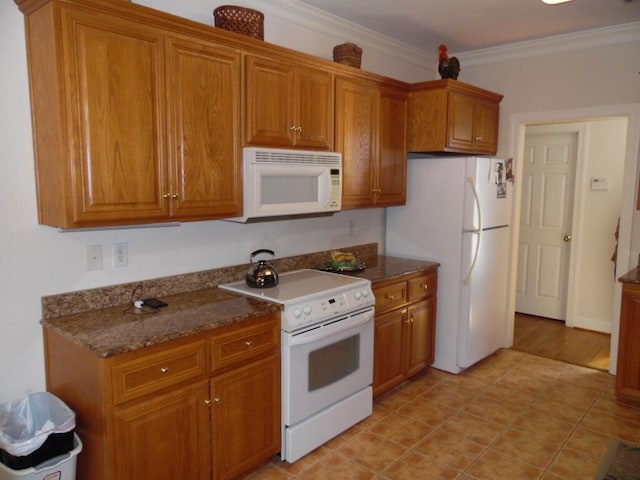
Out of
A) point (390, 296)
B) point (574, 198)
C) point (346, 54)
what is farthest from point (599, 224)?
point (346, 54)

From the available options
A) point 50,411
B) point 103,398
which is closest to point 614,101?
point 103,398

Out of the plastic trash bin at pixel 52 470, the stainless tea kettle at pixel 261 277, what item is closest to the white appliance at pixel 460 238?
the stainless tea kettle at pixel 261 277

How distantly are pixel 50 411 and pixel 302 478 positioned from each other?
124cm

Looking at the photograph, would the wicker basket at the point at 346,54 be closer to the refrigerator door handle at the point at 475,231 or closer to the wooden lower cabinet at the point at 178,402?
the refrigerator door handle at the point at 475,231

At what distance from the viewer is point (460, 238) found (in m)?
3.62

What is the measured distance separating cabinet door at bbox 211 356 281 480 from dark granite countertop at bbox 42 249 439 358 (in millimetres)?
275

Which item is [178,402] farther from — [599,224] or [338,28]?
[599,224]

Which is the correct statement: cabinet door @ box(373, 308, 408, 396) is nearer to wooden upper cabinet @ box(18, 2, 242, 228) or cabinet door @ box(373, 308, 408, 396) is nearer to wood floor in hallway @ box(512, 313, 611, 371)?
wooden upper cabinet @ box(18, 2, 242, 228)

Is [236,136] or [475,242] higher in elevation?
[236,136]

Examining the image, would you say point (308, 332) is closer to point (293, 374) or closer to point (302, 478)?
point (293, 374)

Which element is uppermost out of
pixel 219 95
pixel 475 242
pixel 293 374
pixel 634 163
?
pixel 219 95

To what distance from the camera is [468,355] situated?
373 centimetres

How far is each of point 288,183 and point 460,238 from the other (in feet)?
5.07

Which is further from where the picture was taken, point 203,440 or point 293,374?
point 293,374
